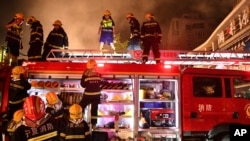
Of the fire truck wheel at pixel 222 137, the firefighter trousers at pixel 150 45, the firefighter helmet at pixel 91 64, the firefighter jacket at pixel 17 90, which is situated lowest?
the fire truck wheel at pixel 222 137

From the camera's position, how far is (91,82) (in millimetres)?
7484

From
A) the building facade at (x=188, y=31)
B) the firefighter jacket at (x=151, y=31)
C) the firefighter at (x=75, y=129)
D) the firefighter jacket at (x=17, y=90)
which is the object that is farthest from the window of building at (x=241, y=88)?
the building facade at (x=188, y=31)

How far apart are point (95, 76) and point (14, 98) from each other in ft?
6.32

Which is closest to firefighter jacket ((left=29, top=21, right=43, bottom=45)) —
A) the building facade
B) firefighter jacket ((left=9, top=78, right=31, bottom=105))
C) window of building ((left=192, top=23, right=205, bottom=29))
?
firefighter jacket ((left=9, top=78, right=31, bottom=105))

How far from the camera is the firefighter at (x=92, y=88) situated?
7.53 metres

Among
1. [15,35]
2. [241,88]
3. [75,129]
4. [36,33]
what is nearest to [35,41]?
[36,33]

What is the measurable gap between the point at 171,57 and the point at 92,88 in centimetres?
229

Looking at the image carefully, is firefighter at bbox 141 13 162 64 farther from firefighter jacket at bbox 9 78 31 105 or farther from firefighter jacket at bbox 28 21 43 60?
firefighter jacket at bbox 9 78 31 105

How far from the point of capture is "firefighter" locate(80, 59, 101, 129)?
24.7ft

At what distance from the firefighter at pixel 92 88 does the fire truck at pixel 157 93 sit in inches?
10.6

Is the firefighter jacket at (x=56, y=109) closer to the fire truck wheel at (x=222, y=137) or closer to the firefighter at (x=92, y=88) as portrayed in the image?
the firefighter at (x=92, y=88)

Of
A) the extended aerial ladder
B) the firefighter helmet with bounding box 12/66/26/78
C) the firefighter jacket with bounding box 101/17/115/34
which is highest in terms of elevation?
the firefighter jacket with bounding box 101/17/115/34

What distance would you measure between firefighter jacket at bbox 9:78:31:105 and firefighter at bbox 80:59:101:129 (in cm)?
135

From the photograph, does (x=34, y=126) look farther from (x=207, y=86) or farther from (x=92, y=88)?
(x=207, y=86)
